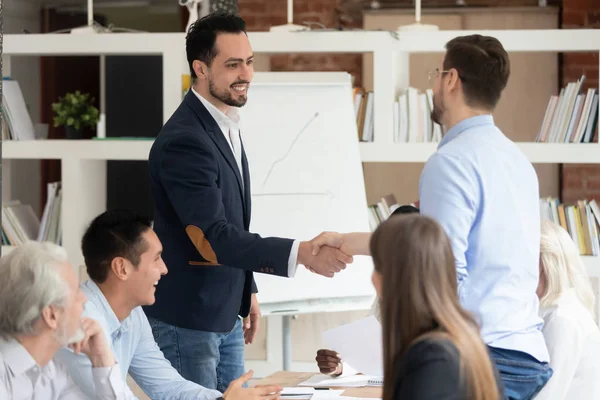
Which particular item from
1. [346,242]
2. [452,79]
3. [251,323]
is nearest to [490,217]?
[452,79]

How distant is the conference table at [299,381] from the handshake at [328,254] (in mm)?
335

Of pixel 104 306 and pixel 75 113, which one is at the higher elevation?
pixel 75 113

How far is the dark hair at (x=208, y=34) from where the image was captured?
2705 millimetres

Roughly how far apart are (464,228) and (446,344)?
471mm

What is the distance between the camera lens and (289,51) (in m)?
4.43

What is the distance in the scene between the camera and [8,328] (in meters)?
2.01

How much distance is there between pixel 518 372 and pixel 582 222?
8.28ft

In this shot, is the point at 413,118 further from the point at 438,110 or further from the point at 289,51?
the point at 438,110

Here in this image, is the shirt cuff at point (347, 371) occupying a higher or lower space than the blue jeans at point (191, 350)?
lower

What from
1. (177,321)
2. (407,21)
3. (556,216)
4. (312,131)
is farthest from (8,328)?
(407,21)

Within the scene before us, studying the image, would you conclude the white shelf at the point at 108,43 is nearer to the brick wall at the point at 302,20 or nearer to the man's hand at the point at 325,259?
the man's hand at the point at 325,259

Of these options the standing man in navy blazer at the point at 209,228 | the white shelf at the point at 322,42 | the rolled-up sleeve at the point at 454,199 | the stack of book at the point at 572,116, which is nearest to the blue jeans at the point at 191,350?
the standing man in navy blazer at the point at 209,228

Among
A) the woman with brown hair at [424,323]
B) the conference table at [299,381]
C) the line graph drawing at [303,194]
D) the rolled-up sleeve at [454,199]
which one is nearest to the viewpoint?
the woman with brown hair at [424,323]

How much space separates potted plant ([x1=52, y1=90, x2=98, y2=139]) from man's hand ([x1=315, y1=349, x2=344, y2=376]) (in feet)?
7.69
